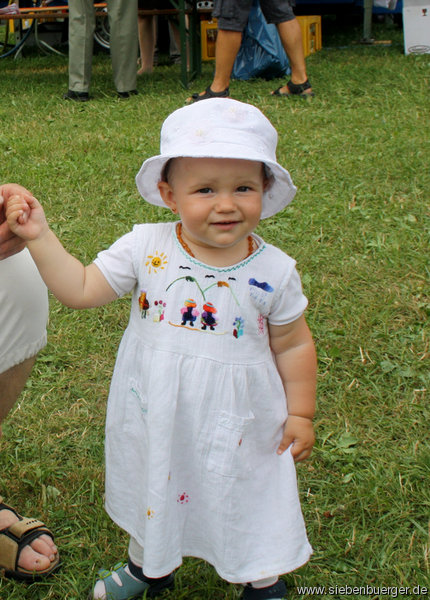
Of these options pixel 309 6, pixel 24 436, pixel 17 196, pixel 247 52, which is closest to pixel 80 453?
pixel 24 436

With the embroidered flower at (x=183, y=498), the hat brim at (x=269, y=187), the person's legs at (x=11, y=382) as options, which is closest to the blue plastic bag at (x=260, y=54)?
the hat brim at (x=269, y=187)

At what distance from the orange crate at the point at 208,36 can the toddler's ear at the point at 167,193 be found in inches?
294

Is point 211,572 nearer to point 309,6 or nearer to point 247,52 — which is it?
point 247,52

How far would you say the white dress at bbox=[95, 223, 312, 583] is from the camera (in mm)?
1440

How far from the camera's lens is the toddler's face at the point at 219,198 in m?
1.39

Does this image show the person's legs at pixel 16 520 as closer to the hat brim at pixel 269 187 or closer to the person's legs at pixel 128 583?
the person's legs at pixel 128 583

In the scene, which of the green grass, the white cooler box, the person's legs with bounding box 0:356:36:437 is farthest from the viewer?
the white cooler box

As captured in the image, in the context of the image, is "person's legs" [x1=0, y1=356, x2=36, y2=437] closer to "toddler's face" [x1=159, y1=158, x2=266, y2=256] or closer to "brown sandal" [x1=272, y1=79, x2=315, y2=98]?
"toddler's face" [x1=159, y1=158, x2=266, y2=256]

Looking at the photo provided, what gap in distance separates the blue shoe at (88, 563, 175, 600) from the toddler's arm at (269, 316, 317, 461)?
487 mm

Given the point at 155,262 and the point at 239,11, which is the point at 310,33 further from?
the point at 155,262

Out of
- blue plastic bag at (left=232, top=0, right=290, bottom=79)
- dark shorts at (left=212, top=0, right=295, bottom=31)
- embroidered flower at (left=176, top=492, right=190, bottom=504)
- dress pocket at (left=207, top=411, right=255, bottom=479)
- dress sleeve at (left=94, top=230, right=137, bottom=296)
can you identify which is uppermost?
dress sleeve at (left=94, top=230, right=137, bottom=296)

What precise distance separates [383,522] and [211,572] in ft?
1.56

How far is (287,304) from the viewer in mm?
1490

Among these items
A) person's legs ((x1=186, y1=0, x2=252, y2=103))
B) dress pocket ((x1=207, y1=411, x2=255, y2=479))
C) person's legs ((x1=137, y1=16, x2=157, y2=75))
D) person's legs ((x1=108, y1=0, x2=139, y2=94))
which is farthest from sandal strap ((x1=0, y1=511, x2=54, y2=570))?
person's legs ((x1=137, y1=16, x2=157, y2=75))
